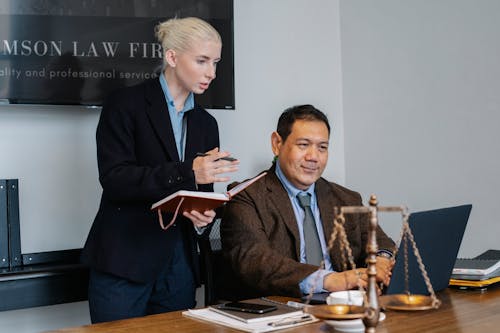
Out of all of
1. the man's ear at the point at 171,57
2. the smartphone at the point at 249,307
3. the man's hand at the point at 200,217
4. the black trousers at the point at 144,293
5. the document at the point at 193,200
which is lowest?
the black trousers at the point at 144,293

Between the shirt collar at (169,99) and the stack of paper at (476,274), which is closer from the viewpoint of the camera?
the stack of paper at (476,274)

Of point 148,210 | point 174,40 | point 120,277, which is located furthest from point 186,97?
point 120,277

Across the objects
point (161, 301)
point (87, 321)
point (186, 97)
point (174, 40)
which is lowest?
point (87, 321)

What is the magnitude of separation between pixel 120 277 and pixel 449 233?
1.09 m

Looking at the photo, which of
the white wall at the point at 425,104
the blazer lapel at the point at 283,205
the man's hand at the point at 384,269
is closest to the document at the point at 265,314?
the man's hand at the point at 384,269

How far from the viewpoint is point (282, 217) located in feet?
7.57

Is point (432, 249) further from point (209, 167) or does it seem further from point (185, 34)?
point (185, 34)

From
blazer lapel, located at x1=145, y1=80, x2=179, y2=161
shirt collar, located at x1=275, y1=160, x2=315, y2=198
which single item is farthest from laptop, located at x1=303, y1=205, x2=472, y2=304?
blazer lapel, located at x1=145, y1=80, x2=179, y2=161

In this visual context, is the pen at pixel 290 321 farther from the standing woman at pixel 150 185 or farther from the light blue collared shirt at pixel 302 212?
the standing woman at pixel 150 185

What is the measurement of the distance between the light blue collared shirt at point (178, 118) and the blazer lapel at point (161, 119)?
0.11ft

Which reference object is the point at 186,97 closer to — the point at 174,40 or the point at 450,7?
the point at 174,40

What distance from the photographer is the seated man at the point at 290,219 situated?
6.98 feet

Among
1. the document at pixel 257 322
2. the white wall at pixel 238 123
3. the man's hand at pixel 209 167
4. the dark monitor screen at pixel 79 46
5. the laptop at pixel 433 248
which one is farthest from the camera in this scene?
the white wall at pixel 238 123

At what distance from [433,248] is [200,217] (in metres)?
0.78
